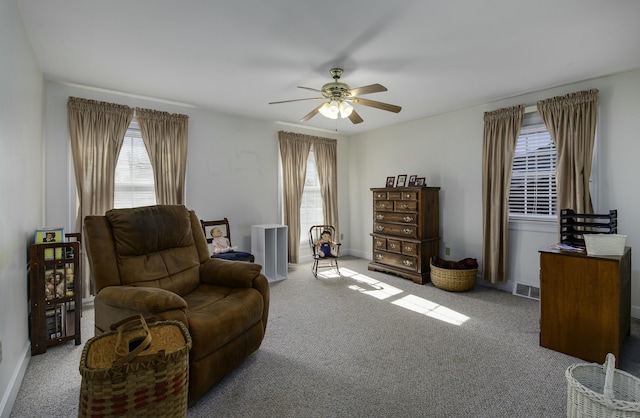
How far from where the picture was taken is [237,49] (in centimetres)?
262

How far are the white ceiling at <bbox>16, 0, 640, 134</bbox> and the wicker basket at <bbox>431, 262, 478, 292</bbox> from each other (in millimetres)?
2169

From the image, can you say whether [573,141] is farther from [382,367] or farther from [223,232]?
[223,232]

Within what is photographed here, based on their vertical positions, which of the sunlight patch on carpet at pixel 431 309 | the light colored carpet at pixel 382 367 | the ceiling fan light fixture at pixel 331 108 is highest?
the ceiling fan light fixture at pixel 331 108

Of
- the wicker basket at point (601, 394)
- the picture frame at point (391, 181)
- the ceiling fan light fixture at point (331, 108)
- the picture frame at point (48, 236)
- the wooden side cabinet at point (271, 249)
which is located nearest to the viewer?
the wicker basket at point (601, 394)

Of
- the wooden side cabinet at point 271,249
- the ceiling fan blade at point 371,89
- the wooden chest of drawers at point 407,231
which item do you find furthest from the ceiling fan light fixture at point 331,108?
the wooden side cabinet at point 271,249

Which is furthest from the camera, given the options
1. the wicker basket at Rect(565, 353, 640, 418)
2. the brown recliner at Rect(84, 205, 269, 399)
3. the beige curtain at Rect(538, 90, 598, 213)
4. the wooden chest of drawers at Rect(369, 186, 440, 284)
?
the wooden chest of drawers at Rect(369, 186, 440, 284)

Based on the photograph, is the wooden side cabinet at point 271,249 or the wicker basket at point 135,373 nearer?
the wicker basket at point 135,373

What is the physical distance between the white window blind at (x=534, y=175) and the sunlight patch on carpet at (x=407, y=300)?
5.37 ft

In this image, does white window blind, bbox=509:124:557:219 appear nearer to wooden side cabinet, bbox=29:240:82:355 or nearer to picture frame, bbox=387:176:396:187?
picture frame, bbox=387:176:396:187

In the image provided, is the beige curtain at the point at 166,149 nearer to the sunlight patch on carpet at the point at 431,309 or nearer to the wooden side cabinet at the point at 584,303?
the sunlight patch on carpet at the point at 431,309

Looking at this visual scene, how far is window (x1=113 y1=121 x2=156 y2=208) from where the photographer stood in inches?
149

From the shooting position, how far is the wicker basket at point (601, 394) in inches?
54.6

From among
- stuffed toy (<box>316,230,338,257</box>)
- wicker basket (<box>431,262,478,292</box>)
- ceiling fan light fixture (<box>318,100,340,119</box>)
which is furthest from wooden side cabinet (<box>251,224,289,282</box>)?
wicker basket (<box>431,262,478,292</box>)

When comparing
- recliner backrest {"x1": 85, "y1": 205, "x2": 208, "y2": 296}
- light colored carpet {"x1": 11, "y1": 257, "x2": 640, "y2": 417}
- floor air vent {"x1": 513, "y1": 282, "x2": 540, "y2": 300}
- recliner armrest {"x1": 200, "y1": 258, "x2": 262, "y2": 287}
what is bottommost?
light colored carpet {"x1": 11, "y1": 257, "x2": 640, "y2": 417}
